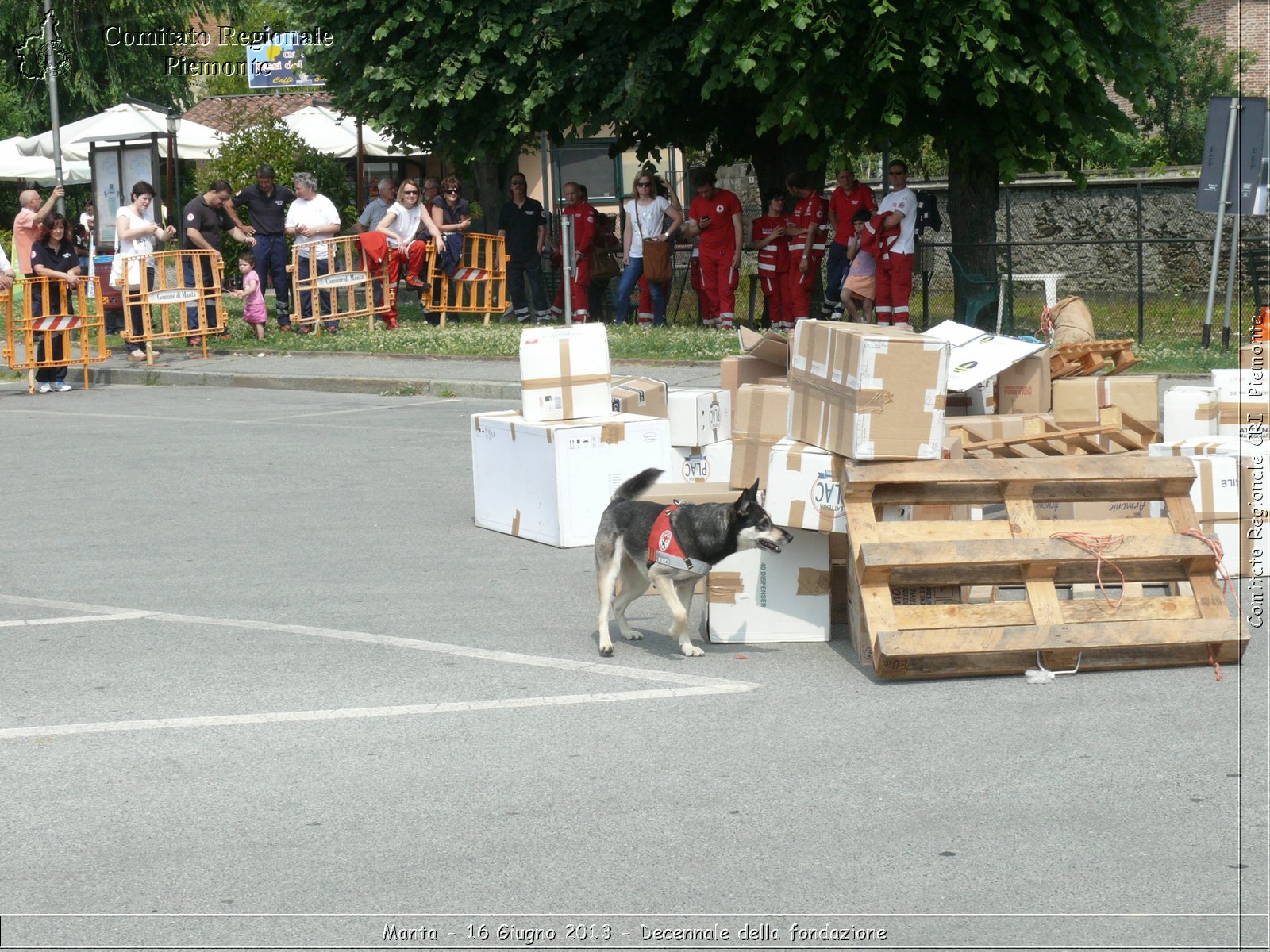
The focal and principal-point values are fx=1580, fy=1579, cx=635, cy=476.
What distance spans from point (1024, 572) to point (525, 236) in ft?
58.8

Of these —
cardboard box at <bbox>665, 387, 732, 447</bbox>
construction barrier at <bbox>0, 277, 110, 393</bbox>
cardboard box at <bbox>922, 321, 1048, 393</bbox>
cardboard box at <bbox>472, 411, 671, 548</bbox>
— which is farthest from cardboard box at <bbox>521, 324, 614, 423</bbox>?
construction barrier at <bbox>0, 277, 110, 393</bbox>

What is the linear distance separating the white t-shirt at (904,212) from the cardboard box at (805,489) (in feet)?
39.4

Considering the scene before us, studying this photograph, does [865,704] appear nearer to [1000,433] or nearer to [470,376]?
[1000,433]

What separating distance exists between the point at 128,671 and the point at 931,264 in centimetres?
1604

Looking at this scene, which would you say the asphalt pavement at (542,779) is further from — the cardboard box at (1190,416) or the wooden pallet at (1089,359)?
the wooden pallet at (1089,359)

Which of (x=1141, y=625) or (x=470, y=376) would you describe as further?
(x=470, y=376)

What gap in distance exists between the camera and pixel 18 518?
36.0 feet

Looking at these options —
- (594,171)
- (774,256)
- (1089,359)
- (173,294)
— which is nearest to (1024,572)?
(1089,359)

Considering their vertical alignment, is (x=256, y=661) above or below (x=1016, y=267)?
below

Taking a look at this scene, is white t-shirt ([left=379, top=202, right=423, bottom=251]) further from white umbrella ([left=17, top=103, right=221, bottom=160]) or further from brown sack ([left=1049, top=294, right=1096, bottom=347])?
brown sack ([left=1049, top=294, right=1096, bottom=347])

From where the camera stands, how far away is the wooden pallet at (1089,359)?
10.5m

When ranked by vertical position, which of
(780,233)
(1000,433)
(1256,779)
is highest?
(780,233)

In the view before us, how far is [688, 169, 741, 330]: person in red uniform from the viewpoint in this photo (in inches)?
829

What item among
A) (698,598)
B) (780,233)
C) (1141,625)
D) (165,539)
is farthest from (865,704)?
(780,233)
